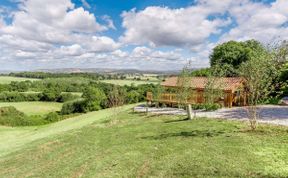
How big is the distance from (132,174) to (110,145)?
4.75 meters

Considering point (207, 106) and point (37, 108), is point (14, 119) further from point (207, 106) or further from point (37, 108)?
point (207, 106)

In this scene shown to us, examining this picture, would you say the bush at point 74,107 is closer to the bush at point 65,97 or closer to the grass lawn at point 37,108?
the grass lawn at point 37,108

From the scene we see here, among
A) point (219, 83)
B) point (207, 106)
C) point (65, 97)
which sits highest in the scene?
point (219, 83)

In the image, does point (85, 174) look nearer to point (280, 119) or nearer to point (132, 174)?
point (132, 174)

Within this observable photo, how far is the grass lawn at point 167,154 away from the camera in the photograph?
891 centimetres

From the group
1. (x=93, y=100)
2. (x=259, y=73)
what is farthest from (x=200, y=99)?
(x=93, y=100)

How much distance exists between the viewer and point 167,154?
10.8m

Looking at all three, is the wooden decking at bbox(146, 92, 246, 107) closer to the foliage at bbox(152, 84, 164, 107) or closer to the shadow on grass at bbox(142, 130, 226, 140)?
the foliage at bbox(152, 84, 164, 107)

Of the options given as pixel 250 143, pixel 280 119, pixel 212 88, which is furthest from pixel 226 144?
pixel 212 88

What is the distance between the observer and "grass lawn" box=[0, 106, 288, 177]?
891cm

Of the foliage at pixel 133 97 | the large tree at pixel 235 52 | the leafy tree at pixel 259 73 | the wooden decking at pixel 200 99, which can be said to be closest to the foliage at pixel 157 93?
the wooden decking at pixel 200 99

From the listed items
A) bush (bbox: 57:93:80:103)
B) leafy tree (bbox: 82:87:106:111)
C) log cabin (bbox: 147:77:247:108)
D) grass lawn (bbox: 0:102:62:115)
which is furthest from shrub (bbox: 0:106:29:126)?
log cabin (bbox: 147:77:247:108)

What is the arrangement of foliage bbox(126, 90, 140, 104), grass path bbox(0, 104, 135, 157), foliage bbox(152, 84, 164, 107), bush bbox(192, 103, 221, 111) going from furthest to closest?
foliage bbox(126, 90, 140, 104) < foliage bbox(152, 84, 164, 107) < bush bbox(192, 103, 221, 111) < grass path bbox(0, 104, 135, 157)

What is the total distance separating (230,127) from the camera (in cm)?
1455
